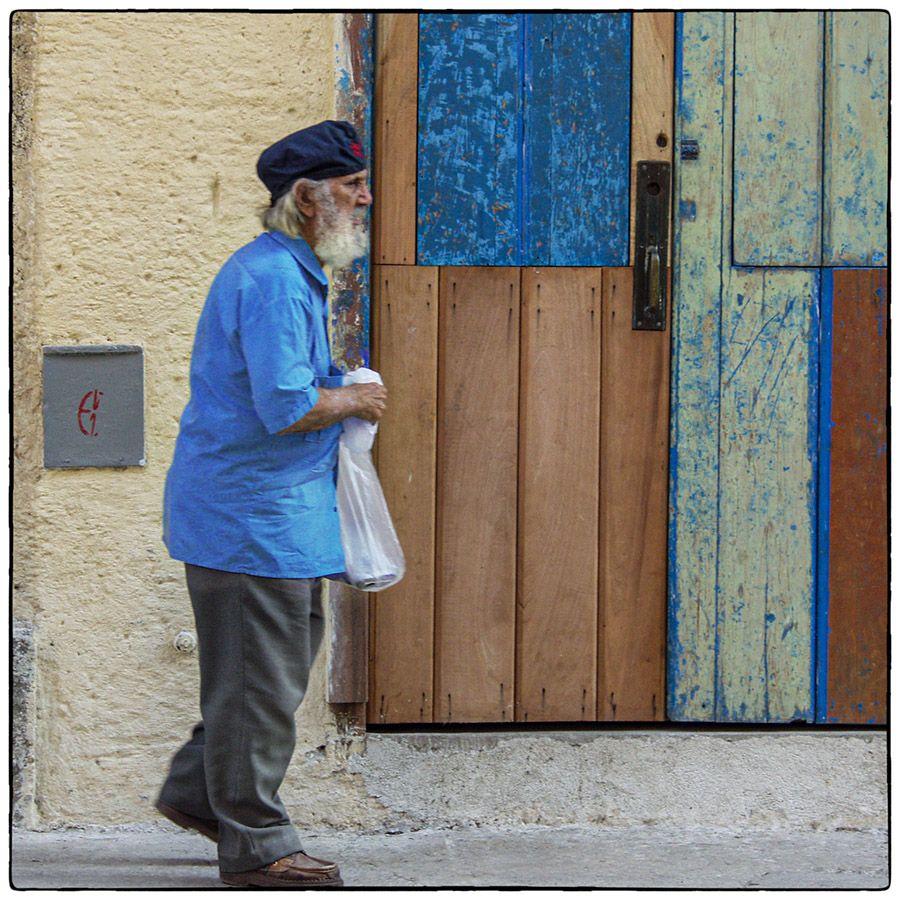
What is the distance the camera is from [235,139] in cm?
412

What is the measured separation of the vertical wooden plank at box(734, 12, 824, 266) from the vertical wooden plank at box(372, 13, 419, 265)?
2.97 feet

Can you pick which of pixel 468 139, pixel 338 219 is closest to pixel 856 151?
pixel 468 139

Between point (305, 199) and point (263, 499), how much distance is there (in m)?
0.75

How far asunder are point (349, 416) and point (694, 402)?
116 cm

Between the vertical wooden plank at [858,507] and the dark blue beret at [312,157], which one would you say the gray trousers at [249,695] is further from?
the vertical wooden plank at [858,507]

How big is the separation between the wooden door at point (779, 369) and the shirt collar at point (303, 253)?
112cm

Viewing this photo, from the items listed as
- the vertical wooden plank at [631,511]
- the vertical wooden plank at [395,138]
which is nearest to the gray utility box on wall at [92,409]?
the vertical wooden plank at [395,138]

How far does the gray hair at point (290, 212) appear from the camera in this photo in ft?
12.1

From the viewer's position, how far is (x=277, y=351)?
3.45 m

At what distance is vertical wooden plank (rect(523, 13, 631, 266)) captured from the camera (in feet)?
13.9

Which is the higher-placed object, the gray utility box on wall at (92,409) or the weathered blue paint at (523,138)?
the weathered blue paint at (523,138)

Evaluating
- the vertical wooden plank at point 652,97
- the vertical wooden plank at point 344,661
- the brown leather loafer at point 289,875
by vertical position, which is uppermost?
the vertical wooden plank at point 652,97

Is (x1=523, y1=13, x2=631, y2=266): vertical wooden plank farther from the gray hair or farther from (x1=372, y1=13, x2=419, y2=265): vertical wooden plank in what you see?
the gray hair

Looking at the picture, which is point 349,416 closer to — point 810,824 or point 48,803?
point 48,803
